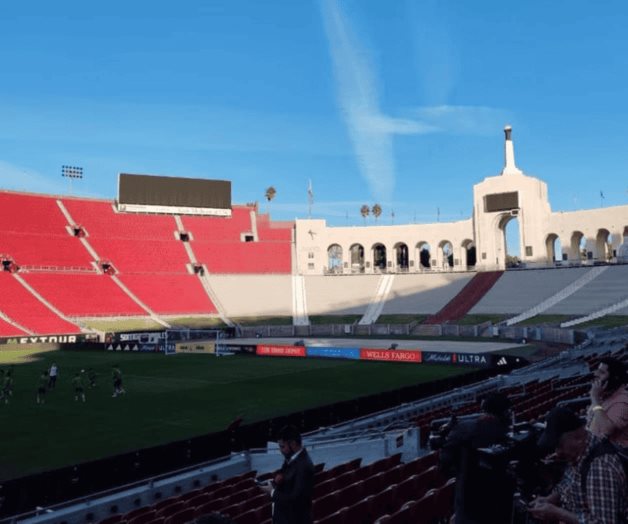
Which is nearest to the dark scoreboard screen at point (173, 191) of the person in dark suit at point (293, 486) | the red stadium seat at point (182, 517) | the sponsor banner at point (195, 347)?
the sponsor banner at point (195, 347)

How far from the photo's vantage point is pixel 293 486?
5762mm

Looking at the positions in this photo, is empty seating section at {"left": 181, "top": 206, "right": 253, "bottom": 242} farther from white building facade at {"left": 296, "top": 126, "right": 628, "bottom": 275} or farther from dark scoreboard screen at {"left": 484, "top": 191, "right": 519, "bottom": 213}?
dark scoreboard screen at {"left": 484, "top": 191, "right": 519, "bottom": 213}

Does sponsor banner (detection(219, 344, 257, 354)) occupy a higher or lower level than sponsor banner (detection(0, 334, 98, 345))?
lower

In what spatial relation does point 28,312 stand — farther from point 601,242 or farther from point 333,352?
point 601,242

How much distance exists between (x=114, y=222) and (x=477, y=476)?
8229cm

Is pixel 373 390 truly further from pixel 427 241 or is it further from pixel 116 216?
pixel 116 216

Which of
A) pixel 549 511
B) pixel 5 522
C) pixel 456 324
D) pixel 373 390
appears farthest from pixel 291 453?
pixel 456 324

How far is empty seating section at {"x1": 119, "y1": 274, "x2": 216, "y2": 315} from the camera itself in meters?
70.5

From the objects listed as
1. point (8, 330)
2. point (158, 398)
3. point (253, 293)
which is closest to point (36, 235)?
point (8, 330)

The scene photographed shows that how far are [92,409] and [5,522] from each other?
1583 centimetres

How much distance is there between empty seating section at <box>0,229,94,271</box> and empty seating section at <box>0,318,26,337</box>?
12259 millimetres

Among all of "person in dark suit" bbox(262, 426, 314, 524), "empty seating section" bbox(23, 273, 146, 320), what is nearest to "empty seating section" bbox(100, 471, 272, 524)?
"person in dark suit" bbox(262, 426, 314, 524)

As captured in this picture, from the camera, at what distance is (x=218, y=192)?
3489 inches

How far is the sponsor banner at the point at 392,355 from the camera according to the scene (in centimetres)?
4169
